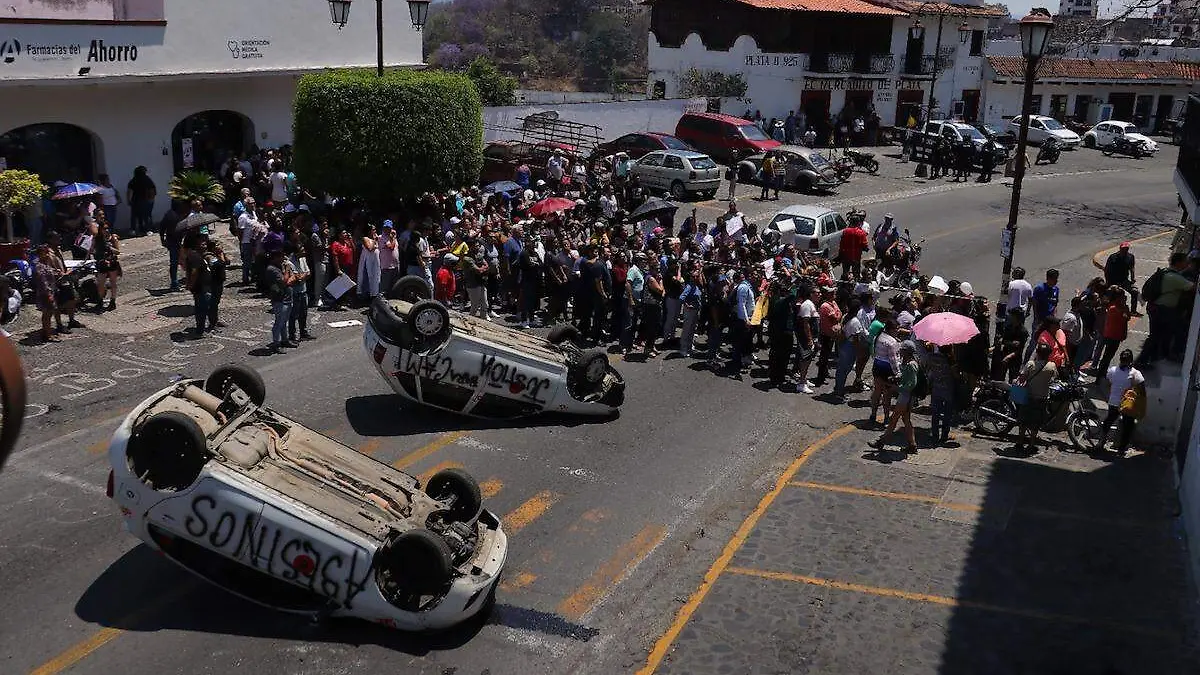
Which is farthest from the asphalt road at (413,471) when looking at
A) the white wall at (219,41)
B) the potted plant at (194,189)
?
the white wall at (219,41)

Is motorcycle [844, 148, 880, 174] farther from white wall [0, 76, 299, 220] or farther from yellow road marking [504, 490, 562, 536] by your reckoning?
yellow road marking [504, 490, 562, 536]

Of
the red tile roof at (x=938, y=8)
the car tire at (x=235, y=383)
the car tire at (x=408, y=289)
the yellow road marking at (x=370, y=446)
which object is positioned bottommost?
the yellow road marking at (x=370, y=446)

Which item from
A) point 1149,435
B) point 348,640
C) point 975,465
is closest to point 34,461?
point 348,640

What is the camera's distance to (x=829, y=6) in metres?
47.4

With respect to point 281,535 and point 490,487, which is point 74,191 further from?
point 281,535

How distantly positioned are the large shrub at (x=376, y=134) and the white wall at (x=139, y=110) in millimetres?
4784

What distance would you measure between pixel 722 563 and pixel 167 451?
17.6 feet

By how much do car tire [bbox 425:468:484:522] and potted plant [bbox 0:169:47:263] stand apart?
12.6 metres

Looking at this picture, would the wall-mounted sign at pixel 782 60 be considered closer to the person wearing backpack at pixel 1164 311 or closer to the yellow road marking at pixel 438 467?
the person wearing backpack at pixel 1164 311

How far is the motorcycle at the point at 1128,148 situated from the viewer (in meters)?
48.4

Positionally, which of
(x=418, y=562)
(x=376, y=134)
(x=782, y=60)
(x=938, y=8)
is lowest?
(x=418, y=562)

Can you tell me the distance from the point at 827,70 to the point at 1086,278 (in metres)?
23.7

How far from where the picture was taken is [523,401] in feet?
47.2

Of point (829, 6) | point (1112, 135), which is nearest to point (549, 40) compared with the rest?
point (829, 6)
